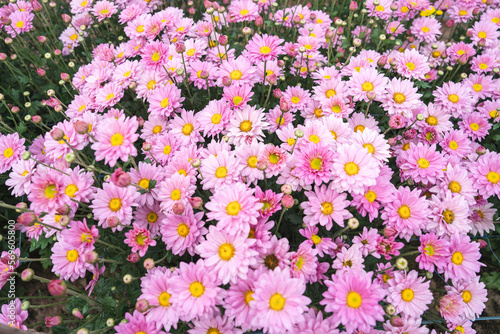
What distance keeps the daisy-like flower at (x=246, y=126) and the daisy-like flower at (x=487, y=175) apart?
193cm

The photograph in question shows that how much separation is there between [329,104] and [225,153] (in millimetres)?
1233

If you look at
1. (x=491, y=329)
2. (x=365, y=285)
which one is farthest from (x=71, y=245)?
(x=491, y=329)

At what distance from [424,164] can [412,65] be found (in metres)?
1.22

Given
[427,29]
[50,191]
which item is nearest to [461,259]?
[427,29]

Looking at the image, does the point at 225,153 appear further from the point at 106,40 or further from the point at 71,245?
the point at 106,40

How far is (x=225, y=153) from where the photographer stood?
2.23m

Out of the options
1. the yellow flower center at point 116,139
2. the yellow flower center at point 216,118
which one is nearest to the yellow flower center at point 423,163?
the yellow flower center at point 216,118

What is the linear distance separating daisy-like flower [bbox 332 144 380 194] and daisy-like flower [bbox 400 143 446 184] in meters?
0.65

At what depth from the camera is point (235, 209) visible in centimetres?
191

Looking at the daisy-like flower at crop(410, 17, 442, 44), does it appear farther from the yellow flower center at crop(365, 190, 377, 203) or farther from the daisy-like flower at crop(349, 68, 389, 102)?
the yellow flower center at crop(365, 190, 377, 203)

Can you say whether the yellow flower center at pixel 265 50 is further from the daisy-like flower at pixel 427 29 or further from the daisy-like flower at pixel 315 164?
the daisy-like flower at pixel 427 29

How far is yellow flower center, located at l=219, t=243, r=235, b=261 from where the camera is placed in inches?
73.5

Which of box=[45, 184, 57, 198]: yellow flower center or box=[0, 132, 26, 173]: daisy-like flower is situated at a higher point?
box=[0, 132, 26, 173]: daisy-like flower

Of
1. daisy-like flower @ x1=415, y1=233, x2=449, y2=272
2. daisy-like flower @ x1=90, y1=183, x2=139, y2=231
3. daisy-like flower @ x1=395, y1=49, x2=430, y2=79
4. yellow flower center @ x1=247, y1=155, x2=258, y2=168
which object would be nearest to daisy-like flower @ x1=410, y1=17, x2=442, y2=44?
daisy-like flower @ x1=395, y1=49, x2=430, y2=79
